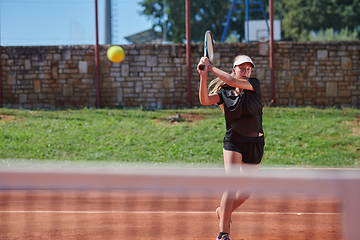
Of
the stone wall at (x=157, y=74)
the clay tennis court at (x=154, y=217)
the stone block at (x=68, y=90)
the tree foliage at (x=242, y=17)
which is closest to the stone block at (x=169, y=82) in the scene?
the stone wall at (x=157, y=74)

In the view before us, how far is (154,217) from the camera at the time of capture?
5.50 m

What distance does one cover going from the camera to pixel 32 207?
618 centimetres

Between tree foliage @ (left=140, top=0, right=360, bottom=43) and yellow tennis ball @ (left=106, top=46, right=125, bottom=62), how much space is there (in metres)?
13.8

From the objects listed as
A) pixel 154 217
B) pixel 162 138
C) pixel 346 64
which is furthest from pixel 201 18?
pixel 154 217

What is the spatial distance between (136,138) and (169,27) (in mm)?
25341

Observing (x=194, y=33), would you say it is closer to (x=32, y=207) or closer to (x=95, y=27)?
(x=95, y=27)

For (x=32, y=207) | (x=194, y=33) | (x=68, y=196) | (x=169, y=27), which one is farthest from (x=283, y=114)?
(x=169, y=27)

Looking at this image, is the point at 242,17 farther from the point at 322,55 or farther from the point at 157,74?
the point at 157,74

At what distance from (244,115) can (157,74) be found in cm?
1066

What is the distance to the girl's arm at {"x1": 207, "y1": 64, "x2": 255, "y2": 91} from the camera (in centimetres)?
368

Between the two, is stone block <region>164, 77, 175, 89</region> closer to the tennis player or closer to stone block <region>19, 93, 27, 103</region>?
stone block <region>19, 93, 27, 103</region>

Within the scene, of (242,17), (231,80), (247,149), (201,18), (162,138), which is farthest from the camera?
(242,17)

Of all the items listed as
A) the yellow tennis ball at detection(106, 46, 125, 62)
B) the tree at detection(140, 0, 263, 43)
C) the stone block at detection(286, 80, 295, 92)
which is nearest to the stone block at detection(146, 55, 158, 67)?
the yellow tennis ball at detection(106, 46, 125, 62)

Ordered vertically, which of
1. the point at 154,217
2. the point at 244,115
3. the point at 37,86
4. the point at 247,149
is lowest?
the point at 154,217
